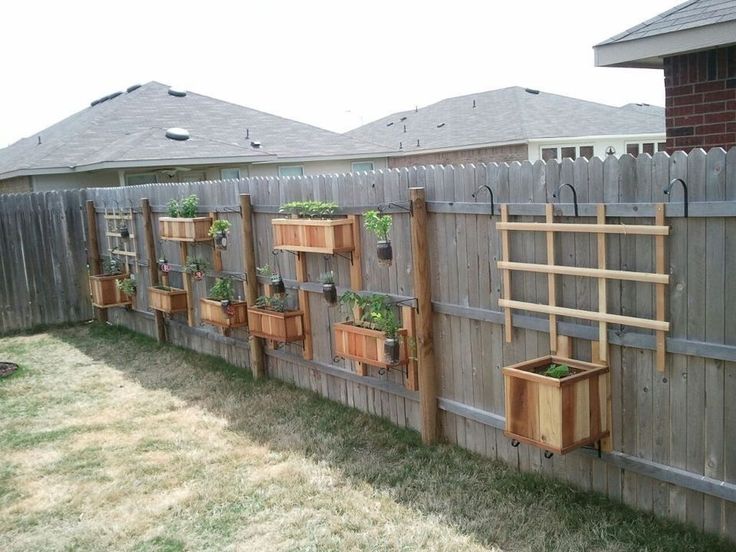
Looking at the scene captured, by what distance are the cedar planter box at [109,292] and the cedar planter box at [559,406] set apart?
7254mm

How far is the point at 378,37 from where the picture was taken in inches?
2137

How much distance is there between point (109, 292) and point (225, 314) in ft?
11.6

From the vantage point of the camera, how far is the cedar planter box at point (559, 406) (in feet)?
11.8

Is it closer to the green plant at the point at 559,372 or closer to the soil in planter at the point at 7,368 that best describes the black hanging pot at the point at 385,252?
the green plant at the point at 559,372

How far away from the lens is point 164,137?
13836 mm

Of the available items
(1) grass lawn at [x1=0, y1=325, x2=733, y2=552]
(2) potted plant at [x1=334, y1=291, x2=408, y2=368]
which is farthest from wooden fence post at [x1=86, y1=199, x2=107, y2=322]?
(2) potted plant at [x1=334, y1=291, x2=408, y2=368]

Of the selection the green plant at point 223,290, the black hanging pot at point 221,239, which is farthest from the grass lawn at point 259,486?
the black hanging pot at point 221,239

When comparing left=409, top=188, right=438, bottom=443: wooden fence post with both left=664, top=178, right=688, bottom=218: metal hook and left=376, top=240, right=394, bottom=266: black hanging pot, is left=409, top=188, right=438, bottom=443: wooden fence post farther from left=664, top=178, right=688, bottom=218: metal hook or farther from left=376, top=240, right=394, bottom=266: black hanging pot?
left=664, top=178, right=688, bottom=218: metal hook

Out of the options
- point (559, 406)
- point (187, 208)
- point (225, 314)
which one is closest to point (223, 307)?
point (225, 314)

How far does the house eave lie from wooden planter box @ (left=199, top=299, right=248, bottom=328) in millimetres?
3922

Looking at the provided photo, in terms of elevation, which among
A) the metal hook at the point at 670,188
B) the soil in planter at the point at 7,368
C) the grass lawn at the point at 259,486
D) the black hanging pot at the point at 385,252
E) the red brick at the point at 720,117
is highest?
the red brick at the point at 720,117

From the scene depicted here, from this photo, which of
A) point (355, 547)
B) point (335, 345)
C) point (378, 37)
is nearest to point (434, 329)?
point (335, 345)

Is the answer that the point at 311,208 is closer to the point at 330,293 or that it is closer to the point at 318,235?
the point at 318,235

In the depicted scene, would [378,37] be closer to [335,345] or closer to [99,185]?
[99,185]
